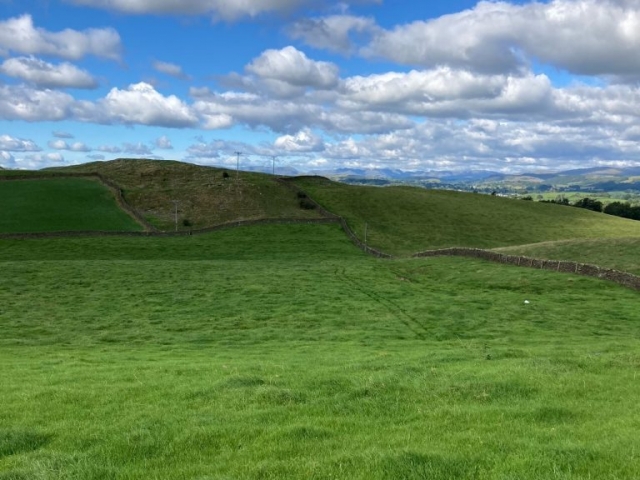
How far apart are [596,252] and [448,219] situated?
57253 millimetres

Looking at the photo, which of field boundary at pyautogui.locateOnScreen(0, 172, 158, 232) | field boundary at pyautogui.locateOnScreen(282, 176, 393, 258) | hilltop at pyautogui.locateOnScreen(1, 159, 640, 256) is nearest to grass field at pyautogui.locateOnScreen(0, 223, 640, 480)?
field boundary at pyautogui.locateOnScreen(282, 176, 393, 258)

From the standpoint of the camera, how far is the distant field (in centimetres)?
5000

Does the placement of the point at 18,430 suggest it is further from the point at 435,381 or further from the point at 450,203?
the point at 450,203

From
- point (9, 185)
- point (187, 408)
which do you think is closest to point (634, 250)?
point (187, 408)

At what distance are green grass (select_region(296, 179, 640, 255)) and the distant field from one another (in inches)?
987

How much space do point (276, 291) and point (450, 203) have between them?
3704 inches

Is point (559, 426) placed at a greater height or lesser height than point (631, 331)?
greater

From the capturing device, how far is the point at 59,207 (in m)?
93.9

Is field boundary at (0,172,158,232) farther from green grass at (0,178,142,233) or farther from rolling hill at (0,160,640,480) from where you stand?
rolling hill at (0,160,640,480)

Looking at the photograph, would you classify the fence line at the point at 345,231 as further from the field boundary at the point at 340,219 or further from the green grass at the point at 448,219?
the green grass at the point at 448,219

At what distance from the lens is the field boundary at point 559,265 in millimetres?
40969

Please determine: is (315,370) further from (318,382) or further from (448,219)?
(448,219)

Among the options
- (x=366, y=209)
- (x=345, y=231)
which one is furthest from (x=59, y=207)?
(x=366, y=209)

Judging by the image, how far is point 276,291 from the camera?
41.6 m
